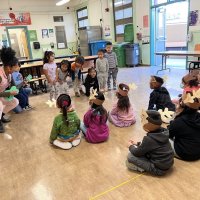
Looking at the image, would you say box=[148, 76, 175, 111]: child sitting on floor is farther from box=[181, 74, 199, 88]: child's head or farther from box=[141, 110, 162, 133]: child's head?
box=[141, 110, 162, 133]: child's head

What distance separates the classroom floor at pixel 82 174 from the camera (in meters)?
1.75

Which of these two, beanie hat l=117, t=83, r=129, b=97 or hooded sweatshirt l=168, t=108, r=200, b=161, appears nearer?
hooded sweatshirt l=168, t=108, r=200, b=161

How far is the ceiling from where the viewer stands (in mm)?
10148

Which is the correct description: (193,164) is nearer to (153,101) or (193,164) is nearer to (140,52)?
(153,101)

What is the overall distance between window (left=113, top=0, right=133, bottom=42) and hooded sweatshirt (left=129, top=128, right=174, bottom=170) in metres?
7.77

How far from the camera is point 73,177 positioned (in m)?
1.99

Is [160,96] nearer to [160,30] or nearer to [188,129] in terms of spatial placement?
[188,129]

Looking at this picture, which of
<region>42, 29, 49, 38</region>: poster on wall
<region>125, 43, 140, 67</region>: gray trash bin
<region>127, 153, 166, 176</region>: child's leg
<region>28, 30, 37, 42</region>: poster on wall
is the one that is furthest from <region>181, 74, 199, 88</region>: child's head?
<region>42, 29, 49, 38</region>: poster on wall

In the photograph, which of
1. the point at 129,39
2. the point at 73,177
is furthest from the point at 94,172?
the point at 129,39

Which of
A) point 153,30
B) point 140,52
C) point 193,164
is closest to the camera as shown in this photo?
point 193,164

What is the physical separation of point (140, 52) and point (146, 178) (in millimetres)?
7354

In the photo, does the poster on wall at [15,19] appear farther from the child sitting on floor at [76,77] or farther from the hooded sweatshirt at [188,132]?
the hooded sweatshirt at [188,132]

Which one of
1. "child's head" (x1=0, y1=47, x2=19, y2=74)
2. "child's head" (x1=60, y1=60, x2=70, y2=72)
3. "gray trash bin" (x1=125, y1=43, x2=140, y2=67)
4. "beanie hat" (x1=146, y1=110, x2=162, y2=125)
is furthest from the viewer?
"gray trash bin" (x1=125, y1=43, x2=140, y2=67)

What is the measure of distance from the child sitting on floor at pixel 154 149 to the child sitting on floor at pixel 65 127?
88 centimetres
